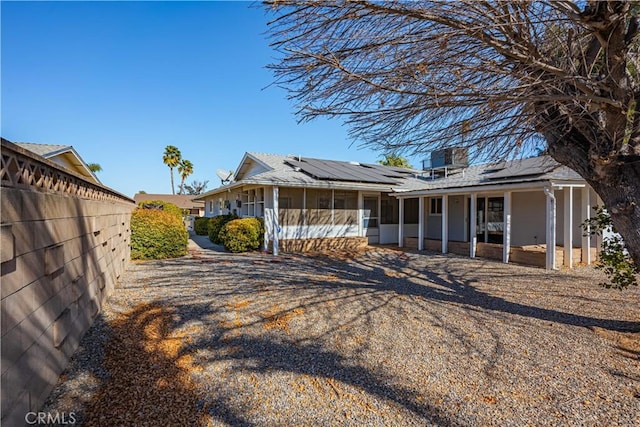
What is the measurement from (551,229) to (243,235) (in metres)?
10.4

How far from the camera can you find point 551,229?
30.1 ft

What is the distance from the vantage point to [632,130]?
3.82 meters

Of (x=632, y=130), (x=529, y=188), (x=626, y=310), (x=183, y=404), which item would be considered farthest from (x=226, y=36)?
(x=529, y=188)

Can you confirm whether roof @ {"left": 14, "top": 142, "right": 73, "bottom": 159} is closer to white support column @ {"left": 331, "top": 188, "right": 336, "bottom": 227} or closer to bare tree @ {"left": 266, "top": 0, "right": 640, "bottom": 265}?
white support column @ {"left": 331, "top": 188, "right": 336, "bottom": 227}

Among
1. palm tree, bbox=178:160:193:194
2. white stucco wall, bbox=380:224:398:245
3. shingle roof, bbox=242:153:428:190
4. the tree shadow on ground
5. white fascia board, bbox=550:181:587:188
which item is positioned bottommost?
the tree shadow on ground

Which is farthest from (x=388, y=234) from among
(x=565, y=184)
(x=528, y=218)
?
(x=565, y=184)

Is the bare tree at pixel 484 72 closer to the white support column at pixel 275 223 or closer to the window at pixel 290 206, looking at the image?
the white support column at pixel 275 223

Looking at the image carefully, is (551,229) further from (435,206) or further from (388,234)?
(388,234)

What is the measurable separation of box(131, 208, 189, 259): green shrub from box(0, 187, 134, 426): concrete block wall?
21.2 feet

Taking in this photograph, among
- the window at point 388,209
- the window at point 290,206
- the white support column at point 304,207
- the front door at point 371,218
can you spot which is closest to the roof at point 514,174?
the window at point 388,209

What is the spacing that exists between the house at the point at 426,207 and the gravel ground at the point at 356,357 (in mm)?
3819

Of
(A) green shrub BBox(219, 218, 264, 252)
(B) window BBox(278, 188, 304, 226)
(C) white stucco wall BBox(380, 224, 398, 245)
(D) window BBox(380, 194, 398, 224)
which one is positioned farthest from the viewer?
(D) window BBox(380, 194, 398, 224)

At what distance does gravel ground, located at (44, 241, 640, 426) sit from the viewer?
278 cm

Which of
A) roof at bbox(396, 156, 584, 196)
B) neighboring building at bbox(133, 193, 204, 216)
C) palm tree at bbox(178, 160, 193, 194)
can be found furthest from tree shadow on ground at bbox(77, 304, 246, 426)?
palm tree at bbox(178, 160, 193, 194)
